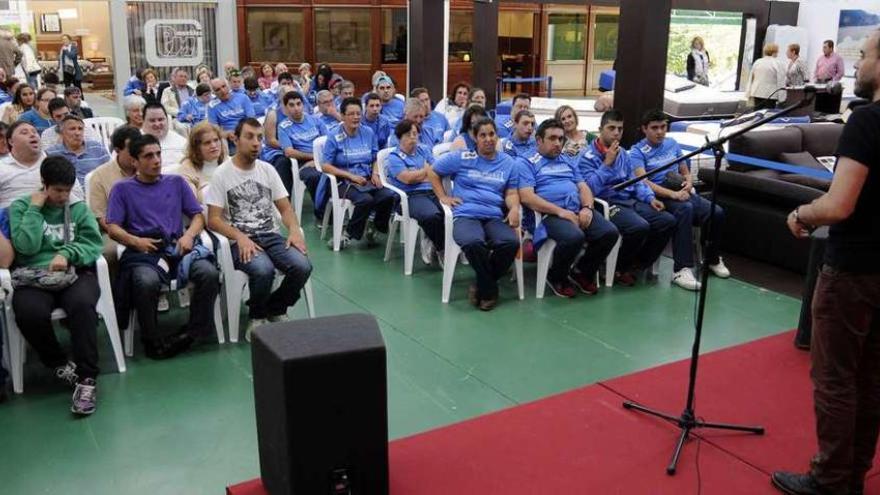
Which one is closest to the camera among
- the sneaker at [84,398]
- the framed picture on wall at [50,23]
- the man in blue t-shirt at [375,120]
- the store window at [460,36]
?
the sneaker at [84,398]

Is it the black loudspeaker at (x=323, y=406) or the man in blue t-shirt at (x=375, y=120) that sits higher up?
the man in blue t-shirt at (x=375, y=120)

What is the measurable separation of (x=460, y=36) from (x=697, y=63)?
5427 mm

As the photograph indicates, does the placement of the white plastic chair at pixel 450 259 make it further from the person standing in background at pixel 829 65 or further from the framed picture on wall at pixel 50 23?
the framed picture on wall at pixel 50 23

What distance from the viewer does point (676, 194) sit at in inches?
216

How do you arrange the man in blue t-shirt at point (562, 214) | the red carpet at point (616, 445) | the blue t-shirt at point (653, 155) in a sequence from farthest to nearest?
the blue t-shirt at point (653, 155) → the man in blue t-shirt at point (562, 214) → the red carpet at point (616, 445)

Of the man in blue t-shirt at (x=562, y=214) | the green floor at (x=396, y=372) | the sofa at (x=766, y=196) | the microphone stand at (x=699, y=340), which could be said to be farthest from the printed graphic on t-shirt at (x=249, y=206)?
the sofa at (x=766, y=196)

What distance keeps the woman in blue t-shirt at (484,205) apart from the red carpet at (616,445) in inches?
54.3

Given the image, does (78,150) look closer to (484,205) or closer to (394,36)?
(484,205)

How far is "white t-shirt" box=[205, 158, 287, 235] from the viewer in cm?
→ 430

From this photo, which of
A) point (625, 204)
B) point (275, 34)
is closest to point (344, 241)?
point (625, 204)

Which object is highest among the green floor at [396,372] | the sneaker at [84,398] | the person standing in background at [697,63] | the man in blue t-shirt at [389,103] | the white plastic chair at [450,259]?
the person standing in background at [697,63]

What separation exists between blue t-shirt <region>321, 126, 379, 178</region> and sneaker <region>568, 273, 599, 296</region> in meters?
1.89

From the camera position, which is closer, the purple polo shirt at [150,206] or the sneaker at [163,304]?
the purple polo shirt at [150,206]

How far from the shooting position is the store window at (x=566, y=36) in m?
18.5
